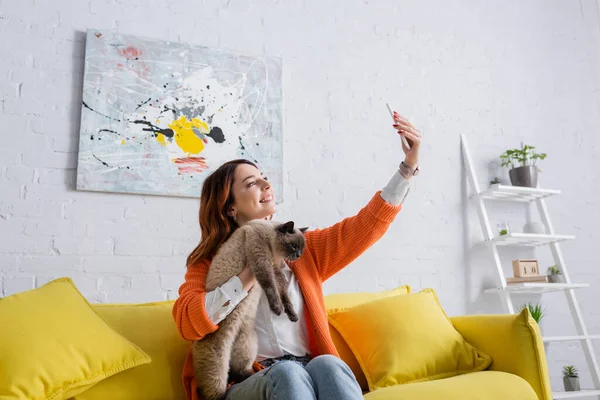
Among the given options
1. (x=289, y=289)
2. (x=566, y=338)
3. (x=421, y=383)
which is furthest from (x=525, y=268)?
(x=289, y=289)

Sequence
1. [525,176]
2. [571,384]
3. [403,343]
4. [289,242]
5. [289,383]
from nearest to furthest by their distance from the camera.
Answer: [289,383] → [289,242] → [403,343] → [571,384] → [525,176]

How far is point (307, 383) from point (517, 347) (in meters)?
1.00

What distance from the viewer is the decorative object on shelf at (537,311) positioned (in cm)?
Answer: 328

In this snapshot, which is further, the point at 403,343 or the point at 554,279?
the point at 554,279

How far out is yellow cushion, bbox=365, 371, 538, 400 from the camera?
1.77 meters

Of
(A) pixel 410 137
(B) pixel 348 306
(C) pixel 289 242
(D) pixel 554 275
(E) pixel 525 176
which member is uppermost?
(E) pixel 525 176

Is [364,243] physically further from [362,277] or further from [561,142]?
[561,142]

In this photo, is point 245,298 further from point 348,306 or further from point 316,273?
point 348,306

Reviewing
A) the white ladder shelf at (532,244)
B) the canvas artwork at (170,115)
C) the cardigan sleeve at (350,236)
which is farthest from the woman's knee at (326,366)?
the white ladder shelf at (532,244)

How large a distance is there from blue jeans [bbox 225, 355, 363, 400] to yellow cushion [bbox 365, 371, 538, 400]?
1.29ft

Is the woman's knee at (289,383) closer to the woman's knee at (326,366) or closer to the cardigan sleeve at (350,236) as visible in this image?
the woman's knee at (326,366)

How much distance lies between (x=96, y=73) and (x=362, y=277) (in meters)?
1.72

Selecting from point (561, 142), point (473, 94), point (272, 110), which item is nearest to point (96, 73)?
point (272, 110)

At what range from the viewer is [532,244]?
139 inches
